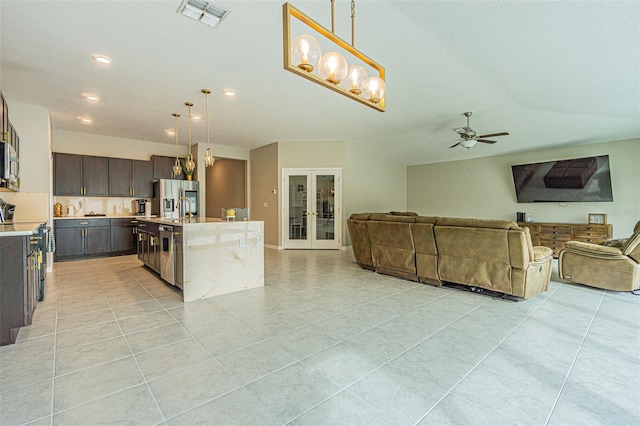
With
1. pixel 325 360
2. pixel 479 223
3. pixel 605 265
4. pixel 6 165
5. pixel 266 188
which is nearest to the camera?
pixel 325 360

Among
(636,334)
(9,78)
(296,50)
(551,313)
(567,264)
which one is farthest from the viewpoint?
(567,264)

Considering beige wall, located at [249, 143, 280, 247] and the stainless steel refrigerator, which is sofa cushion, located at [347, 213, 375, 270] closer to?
beige wall, located at [249, 143, 280, 247]

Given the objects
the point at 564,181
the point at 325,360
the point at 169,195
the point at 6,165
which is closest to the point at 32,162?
the point at 6,165

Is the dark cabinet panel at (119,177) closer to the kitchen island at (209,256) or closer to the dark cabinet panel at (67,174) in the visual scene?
the dark cabinet panel at (67,174)

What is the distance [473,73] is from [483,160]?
465 cm

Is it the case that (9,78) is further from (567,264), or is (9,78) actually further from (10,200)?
(567,264)

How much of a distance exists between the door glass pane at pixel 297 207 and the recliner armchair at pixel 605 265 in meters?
5.22

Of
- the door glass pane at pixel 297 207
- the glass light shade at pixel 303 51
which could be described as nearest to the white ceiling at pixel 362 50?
the glass light shade at pixel 303 51

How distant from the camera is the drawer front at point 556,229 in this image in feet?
20.3

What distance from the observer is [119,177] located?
661 centimetres

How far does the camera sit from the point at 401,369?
2.03 metres

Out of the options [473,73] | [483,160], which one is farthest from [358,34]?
[483,160]

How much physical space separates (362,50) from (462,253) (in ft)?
9.02

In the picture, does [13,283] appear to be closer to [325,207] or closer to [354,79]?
[354,79]
